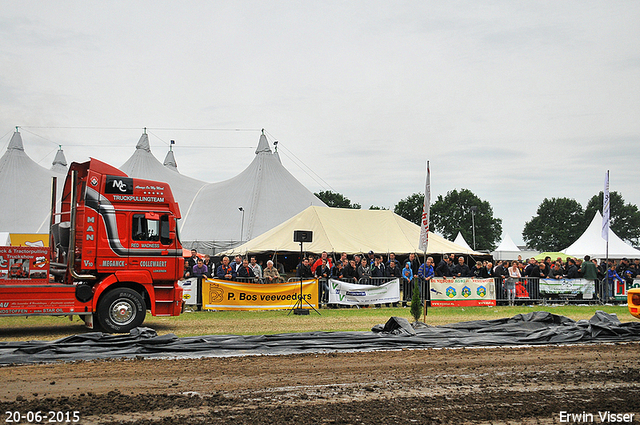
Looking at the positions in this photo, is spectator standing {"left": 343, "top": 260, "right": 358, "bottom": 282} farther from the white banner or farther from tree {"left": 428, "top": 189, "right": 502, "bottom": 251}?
tree {"left": 428, "top": 189, "right": 502, "bottom": 251}

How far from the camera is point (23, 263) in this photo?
13375 mm

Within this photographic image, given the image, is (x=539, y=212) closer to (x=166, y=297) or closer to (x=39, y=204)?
(x=39, y=204)

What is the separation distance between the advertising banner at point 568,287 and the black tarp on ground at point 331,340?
28.5ft

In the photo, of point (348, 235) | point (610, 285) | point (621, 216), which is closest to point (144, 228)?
point (348, 235)

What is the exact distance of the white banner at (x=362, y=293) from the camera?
61.3ft

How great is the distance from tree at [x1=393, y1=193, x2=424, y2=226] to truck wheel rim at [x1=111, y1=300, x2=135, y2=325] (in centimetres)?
8216

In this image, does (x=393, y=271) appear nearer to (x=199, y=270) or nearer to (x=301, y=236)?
(x=301, y=236)

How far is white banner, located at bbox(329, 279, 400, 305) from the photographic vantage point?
736 inches

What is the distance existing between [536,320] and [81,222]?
10.7 metres

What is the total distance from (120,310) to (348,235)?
17.3m

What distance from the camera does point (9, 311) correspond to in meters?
11.9

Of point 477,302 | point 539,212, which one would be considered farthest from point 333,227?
point 539,212

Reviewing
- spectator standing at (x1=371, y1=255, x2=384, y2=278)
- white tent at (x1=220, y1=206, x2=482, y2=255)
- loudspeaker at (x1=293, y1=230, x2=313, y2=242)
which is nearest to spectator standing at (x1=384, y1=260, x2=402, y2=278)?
spectator standing at (x1=371, y1=255, x2=384, y2=278)

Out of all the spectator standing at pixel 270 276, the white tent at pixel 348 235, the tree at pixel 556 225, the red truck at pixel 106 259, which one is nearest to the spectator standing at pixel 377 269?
the spectator standing at pixel 270 276
